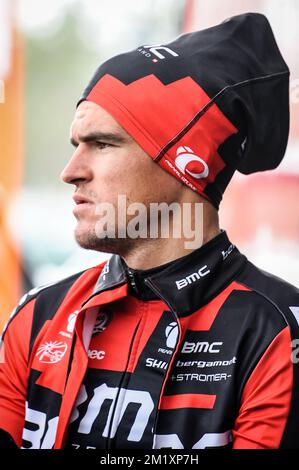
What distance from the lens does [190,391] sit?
135 centimetres

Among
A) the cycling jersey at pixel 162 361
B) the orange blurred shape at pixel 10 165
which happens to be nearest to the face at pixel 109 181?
the cycling jersey at pixel 162 361

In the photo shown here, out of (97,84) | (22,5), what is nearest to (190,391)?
(97,84)

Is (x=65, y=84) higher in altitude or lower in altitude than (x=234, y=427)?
higher

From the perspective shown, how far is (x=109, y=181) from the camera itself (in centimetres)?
147

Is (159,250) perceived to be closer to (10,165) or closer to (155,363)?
(155,363)

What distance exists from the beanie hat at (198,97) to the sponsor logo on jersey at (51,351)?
Answer: 46 cm

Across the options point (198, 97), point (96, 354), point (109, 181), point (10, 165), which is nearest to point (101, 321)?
point (96, 354)

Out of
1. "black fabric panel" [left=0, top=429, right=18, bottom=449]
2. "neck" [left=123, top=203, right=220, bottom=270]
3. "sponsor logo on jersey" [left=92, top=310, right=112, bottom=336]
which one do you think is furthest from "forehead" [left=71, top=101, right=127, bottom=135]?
"black fabric panel" [left=0, top=429, right=18, bottom=449]

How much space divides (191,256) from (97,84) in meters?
0.45

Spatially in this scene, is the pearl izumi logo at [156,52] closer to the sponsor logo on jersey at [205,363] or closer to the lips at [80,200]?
the lips at [80,200]

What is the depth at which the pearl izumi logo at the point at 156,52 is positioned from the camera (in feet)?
4.97

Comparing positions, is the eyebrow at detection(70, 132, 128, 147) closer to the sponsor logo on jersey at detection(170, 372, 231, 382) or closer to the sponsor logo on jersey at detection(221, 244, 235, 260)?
the sponsor logo on jersey at detection(221, 244, 235, 260)

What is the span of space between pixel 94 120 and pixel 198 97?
9.3 inches
